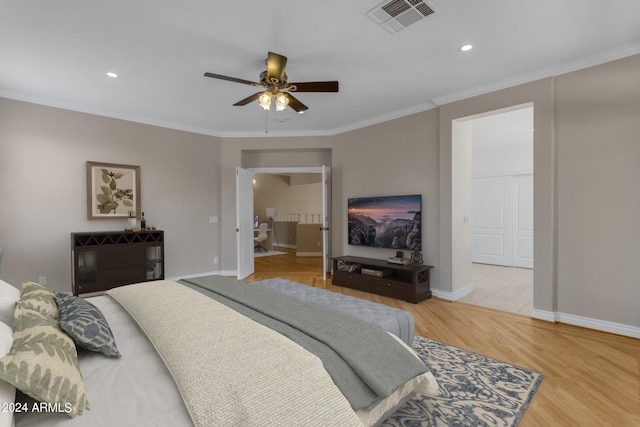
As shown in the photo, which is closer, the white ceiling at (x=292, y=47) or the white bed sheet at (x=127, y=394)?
the white bed sheet at (x=127, y=394)

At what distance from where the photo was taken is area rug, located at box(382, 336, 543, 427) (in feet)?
5.71

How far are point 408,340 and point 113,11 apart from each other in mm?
3246

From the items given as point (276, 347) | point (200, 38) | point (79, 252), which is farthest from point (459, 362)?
point (79, 252)

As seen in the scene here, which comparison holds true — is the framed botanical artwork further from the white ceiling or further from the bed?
the bed

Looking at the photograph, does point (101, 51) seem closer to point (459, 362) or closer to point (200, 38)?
point (200, 38)

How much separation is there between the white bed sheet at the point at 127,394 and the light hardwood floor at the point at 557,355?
6.23 feet

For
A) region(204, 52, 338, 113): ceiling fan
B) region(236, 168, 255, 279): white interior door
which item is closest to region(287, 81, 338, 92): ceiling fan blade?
region(204, 52, 338, 113): ceiling fan

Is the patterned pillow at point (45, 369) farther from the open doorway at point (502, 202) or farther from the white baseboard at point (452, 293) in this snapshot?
the open doorway at point (502, 202)

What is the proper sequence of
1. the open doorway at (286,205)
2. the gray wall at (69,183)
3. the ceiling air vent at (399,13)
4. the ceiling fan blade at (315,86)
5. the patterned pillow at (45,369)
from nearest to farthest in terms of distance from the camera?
the patterned pillow at (45,369) → the ceiling air vent at (399,13) → the ceiling fan blade at (315,86) → the gray wall at (69,183) → the open doorway at (286,205)

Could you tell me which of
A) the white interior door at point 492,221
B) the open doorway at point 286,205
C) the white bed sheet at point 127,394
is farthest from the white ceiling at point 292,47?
the open doorway at point 286,205

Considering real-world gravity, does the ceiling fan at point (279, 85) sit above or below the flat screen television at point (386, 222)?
above

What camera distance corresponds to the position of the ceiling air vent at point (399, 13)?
2201 mm

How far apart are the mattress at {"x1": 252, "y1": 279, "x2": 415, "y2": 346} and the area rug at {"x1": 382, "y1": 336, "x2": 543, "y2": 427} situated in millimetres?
387

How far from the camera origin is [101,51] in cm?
282
